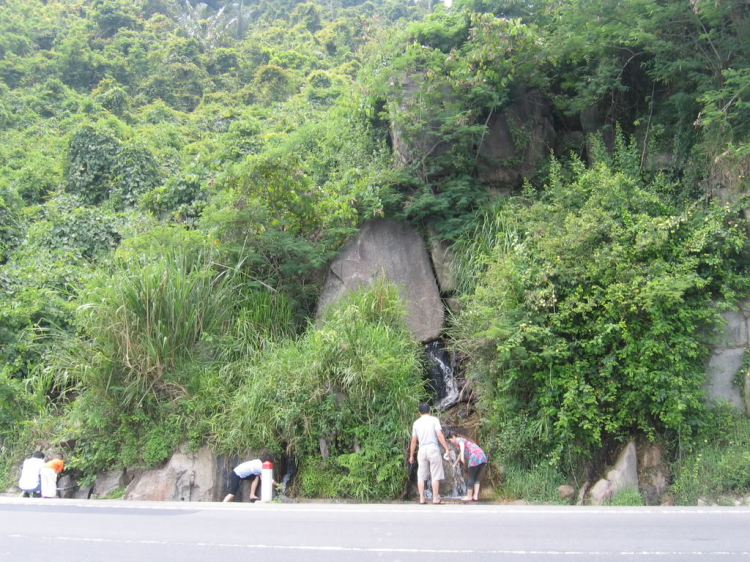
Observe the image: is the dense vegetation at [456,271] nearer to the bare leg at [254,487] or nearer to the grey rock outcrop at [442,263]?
the grey rock outcrop at [442,263]

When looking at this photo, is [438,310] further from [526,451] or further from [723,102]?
[723,102]

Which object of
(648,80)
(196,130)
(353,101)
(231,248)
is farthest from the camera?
(196,130)

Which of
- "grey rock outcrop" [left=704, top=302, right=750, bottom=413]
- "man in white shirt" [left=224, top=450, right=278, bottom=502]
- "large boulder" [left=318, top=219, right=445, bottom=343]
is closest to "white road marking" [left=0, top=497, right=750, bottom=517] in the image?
"man in white shirt" [left=224, top=450, right=278, bottom=502]

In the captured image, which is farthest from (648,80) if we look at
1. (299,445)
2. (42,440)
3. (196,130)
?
(196,130)

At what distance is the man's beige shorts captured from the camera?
916cm

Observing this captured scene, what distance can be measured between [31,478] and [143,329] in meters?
3.27

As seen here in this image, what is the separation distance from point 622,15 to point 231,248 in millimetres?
9589

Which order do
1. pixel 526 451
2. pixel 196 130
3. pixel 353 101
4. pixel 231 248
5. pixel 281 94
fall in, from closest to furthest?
pixel 526 451, pixel 231 248, pixel 353 101, pixel 196 130, pixel 281 94

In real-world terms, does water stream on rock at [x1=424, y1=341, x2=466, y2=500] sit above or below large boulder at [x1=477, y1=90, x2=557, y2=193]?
below

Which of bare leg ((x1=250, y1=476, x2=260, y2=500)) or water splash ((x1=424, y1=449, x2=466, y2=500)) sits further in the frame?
water splash ((x1=424, y1=449, x2=466, y2=500))

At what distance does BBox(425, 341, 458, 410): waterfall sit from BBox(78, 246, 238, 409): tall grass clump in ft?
14.5

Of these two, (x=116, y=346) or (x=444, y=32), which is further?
(x=444, y=32)

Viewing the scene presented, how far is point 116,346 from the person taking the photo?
1123 cm

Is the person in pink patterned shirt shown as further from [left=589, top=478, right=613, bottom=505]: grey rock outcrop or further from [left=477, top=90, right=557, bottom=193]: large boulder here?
[left=477, top=90, right=557, bottom=193]: large boulder
